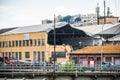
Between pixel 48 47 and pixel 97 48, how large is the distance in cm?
1225

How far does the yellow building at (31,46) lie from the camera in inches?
3634

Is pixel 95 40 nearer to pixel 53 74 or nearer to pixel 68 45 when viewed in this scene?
pixel 68 45

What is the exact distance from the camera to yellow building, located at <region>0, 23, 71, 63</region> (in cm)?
9231

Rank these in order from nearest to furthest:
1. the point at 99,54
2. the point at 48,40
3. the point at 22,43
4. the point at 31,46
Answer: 1. the point at 99,54
2. the point at 48,40
3. the point at 31,46
4. the point at 22,43

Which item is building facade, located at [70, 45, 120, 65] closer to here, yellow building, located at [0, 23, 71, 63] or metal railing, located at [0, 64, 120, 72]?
yellow building, located at [0, 23, 71, 63]

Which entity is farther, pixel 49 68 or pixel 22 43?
pixel 22 43

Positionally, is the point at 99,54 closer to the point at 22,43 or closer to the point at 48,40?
the point at 48,40

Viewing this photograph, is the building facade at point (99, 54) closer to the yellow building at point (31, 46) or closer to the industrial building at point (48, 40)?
the yellow building at point (31, 46)

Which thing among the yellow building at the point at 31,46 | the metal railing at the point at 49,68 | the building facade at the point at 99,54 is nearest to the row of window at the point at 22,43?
the yellow building at the point at 31,46

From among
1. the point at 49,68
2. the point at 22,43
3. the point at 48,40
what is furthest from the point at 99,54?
the point at 49,68

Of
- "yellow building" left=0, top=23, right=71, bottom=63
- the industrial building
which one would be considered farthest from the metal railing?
"yellow building" left=0, top=23, right=71, bottom=63

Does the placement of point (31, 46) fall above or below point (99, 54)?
above

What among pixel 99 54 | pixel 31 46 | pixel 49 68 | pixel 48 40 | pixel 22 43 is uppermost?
pixel 48 40

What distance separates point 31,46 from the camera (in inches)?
3834
